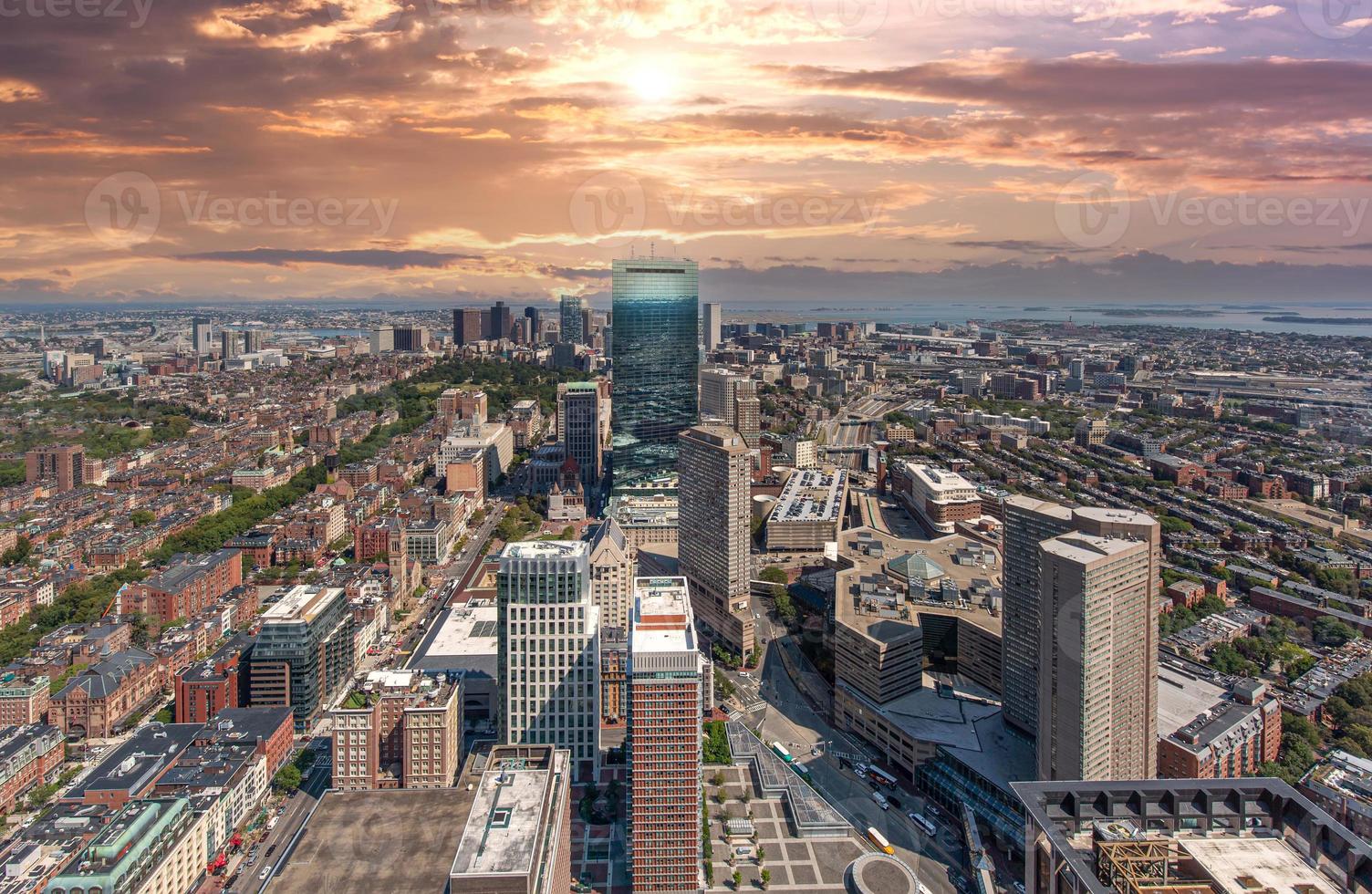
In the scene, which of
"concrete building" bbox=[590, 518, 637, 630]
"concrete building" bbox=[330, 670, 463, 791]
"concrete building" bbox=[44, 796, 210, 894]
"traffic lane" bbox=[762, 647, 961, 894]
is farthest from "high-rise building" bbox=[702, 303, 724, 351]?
"concrete building" bbox=[44, 796, 210, 894]

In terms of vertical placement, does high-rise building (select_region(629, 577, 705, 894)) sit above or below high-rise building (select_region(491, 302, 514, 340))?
below

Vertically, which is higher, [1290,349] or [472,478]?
[1290,349]

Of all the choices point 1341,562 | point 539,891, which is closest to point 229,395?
point 539,891

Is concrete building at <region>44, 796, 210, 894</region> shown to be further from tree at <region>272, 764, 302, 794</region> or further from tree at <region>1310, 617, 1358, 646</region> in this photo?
tree at <region>1310, 617, 1358, 646</region>

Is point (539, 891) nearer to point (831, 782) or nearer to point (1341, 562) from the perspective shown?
point (831, 782)

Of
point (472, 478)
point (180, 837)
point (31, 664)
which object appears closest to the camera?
point (180, 837)

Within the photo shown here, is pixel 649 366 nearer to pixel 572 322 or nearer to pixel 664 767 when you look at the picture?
pixel 664 767
